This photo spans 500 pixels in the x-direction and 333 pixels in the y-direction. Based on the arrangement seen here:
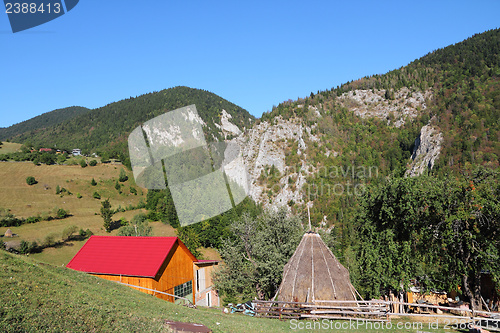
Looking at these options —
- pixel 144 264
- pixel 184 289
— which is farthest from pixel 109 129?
pixel 144 264

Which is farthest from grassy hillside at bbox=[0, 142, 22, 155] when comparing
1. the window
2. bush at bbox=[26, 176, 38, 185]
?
the window

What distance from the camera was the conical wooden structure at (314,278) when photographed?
18.0 metres

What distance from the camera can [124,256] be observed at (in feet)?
79.6

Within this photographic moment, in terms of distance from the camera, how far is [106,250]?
2538 cm

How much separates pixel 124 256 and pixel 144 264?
243 centimetres

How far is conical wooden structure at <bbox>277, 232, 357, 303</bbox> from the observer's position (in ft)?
59.0

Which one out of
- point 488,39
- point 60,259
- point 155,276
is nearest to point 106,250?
point 155,276

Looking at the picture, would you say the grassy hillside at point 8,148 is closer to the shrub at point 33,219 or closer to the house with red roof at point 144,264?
the shrub at point 33,219

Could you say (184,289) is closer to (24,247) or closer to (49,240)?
(24,247)

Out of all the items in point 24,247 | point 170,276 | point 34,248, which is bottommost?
point 34,248

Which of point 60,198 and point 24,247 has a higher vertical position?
point 60,198

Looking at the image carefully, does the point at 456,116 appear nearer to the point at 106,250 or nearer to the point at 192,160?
the point at 192,160

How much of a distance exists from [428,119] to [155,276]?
129 metres

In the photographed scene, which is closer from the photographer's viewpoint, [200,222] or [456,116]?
[200,222]
